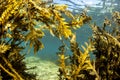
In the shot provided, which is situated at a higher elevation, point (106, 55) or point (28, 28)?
point (28, 28)

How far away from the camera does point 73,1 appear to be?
31891 mm

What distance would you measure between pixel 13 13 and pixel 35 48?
1.96 feet

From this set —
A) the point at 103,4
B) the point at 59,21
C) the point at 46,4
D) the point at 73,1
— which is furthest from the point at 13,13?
the point at 103,4

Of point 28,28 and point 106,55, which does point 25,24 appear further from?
point 106,55

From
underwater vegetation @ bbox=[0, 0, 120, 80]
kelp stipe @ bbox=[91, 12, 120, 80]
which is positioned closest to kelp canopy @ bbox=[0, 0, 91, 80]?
underwater vegetation @ bbox=[0, 0, 120, 80]

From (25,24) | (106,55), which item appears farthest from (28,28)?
(106,55)

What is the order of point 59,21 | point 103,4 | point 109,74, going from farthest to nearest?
point 103,4
point 109,74
point 59,21

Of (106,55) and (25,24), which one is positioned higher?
(25,24)

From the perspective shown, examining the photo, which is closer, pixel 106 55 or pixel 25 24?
pixel 25 24

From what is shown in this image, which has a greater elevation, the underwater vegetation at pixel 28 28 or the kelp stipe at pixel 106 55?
the underwater vegetation at pixel 28 28

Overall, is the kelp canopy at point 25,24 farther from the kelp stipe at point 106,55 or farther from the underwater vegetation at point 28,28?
the kelp stipe at point 106,55

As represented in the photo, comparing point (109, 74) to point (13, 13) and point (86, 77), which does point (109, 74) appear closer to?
point (86, 77)

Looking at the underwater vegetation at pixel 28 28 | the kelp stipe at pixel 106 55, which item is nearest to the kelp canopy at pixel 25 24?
the underwater vegetation at pixel 28 28

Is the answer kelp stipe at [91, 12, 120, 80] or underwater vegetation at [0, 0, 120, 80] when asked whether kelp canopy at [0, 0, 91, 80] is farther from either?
kelp stipe at [91, 12, 120, 80]
